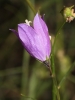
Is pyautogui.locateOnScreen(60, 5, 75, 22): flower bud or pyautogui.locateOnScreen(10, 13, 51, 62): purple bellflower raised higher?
pyautogui.locateOnScreen(60, 5, 75, 22): flower bud

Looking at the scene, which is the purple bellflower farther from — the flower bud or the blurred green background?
the blurred green background

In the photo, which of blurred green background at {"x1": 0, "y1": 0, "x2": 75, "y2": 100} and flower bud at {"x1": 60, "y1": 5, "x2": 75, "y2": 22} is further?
blurred green background at {"x1": 0, "y1": 0, "x2": 75, "y2": 100}

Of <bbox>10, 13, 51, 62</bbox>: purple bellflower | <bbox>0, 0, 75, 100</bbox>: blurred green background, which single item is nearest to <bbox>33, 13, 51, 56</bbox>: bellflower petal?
<bbox>10, 13, 51, 62</bbox>: purple bellflower

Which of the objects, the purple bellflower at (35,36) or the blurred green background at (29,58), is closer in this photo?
the purple bellflower at (35,36)

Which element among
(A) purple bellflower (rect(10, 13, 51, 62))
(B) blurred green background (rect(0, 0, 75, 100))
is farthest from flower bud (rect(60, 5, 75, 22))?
(B) blurred green background (rect(0, 0, 75, 100))

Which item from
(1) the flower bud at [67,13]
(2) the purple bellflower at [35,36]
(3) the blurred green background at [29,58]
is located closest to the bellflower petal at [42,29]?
(2) the purple bellflower at [35,36]

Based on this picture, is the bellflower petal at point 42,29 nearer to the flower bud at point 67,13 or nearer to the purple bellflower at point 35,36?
the purple bellflower at point 35,36

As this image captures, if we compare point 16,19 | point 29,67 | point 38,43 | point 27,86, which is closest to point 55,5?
point 16,19
